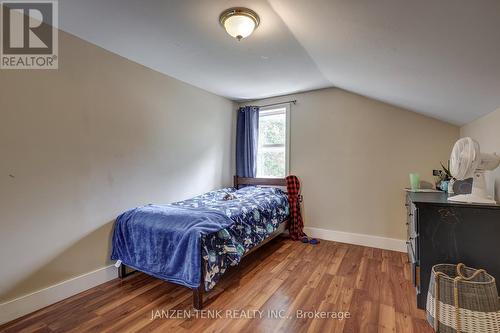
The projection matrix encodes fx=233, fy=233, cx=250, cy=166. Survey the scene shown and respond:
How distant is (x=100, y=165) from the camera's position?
228cm

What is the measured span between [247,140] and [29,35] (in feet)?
9.14

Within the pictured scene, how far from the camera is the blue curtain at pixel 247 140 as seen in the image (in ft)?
13.0

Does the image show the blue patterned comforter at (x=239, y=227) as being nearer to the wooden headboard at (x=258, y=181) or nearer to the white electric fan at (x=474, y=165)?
the wooden headboard at (x=258, y=181)

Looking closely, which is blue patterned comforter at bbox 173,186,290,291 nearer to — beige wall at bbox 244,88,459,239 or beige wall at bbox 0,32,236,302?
beige wall at bbox 244,88,459,239

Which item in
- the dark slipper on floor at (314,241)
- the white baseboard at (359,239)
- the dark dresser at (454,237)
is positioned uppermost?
the dark dresser at (454,237)

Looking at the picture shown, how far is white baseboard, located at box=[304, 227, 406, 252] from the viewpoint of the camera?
304cm

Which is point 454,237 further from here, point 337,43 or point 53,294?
point 53,294

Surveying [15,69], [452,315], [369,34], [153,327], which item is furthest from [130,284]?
[369,34]

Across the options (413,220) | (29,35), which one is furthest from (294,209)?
(29,35)

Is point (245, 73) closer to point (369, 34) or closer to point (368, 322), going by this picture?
point (369, 34)

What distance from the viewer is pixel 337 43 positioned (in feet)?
6.25

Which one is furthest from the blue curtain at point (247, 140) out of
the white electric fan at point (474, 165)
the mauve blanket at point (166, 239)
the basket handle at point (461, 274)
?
the basket handle at point (461, 274)

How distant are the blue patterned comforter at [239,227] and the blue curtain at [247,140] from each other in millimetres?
687

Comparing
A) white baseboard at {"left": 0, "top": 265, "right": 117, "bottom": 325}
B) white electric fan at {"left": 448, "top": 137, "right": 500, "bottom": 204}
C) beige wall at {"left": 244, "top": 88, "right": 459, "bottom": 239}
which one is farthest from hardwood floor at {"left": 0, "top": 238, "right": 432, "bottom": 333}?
white electric fan at {"left": 448, "top": 137, "right": 500, "bottom": 204}
